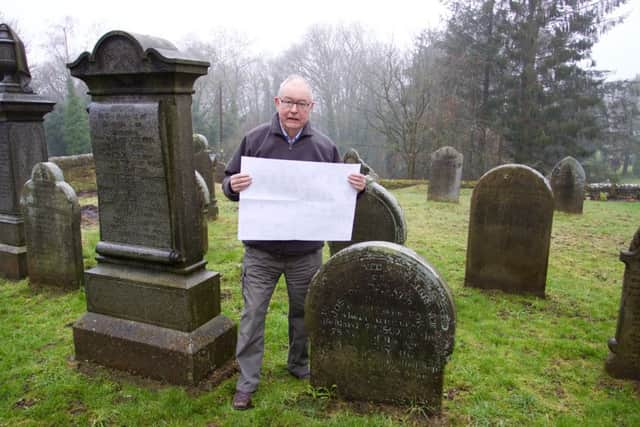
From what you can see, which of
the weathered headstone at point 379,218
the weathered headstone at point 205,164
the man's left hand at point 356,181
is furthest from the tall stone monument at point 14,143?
the man's left hand at point 356,181

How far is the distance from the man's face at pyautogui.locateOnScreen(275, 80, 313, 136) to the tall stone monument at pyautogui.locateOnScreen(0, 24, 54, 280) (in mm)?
4928

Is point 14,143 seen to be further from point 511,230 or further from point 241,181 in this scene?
point 511,230

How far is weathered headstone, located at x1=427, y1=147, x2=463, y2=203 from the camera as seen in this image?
13773 millimetres

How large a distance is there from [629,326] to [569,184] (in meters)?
9.38

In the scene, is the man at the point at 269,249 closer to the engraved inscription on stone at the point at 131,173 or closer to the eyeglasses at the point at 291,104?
the eyeglasses at the point at 291,104

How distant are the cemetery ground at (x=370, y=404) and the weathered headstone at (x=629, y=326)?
0.40 feet

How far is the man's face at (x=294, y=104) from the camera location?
3.24 metres

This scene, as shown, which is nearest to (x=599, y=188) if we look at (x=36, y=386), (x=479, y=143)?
(x=479, y=143)

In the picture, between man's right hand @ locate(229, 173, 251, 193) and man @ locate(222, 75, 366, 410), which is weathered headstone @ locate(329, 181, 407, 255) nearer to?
man @ locate(222, 75, 366, 410)

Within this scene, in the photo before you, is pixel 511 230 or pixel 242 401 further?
pixel 511 230

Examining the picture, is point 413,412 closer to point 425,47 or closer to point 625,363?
point 625,363

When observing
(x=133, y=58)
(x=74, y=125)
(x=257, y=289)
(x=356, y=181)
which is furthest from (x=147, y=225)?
(x=74, y=125)

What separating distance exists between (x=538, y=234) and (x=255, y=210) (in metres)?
3.99

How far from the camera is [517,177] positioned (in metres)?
5.77
